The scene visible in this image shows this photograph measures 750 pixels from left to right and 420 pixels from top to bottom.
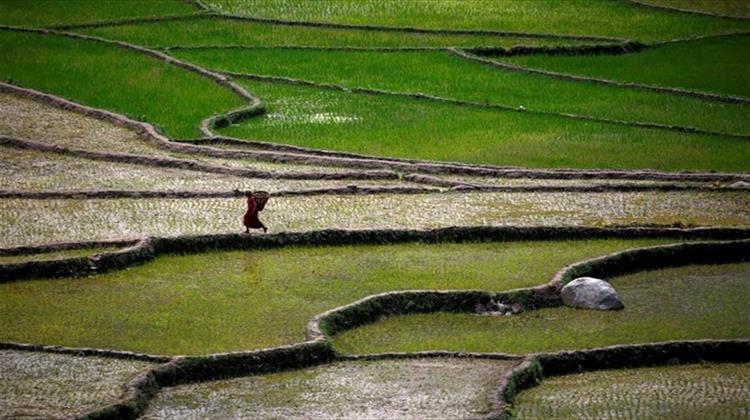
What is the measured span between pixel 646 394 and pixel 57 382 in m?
4.41

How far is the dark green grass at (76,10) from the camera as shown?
29.7 meters

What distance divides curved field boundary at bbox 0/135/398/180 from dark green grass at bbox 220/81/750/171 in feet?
5.73

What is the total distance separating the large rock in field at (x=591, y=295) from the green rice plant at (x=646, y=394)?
1.49m

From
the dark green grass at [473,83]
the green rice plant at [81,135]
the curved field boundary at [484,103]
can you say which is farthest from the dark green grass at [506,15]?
the green rice plant at [81,135]

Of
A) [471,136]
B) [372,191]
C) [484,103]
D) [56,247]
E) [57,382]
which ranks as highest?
[484,103]

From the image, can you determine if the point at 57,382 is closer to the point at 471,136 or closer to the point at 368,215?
the point at 368,215

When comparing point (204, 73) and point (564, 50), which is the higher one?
point (564, 50)

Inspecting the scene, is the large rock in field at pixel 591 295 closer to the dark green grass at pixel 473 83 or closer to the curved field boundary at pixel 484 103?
the curved field boundary at pixel 484 103

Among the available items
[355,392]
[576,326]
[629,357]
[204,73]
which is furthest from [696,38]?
[355,392]

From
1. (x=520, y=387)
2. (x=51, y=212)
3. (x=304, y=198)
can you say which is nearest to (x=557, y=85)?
(x=304, y=198)

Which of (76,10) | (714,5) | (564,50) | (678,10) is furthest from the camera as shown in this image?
(714,5)

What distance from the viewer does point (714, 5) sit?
3341cm

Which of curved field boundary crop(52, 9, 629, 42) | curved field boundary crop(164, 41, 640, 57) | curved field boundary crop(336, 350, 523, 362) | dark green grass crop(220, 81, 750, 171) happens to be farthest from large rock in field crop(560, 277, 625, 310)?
curved field boundary crop(52, 9, 629, 42)

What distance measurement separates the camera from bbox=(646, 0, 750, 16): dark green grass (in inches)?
1291
